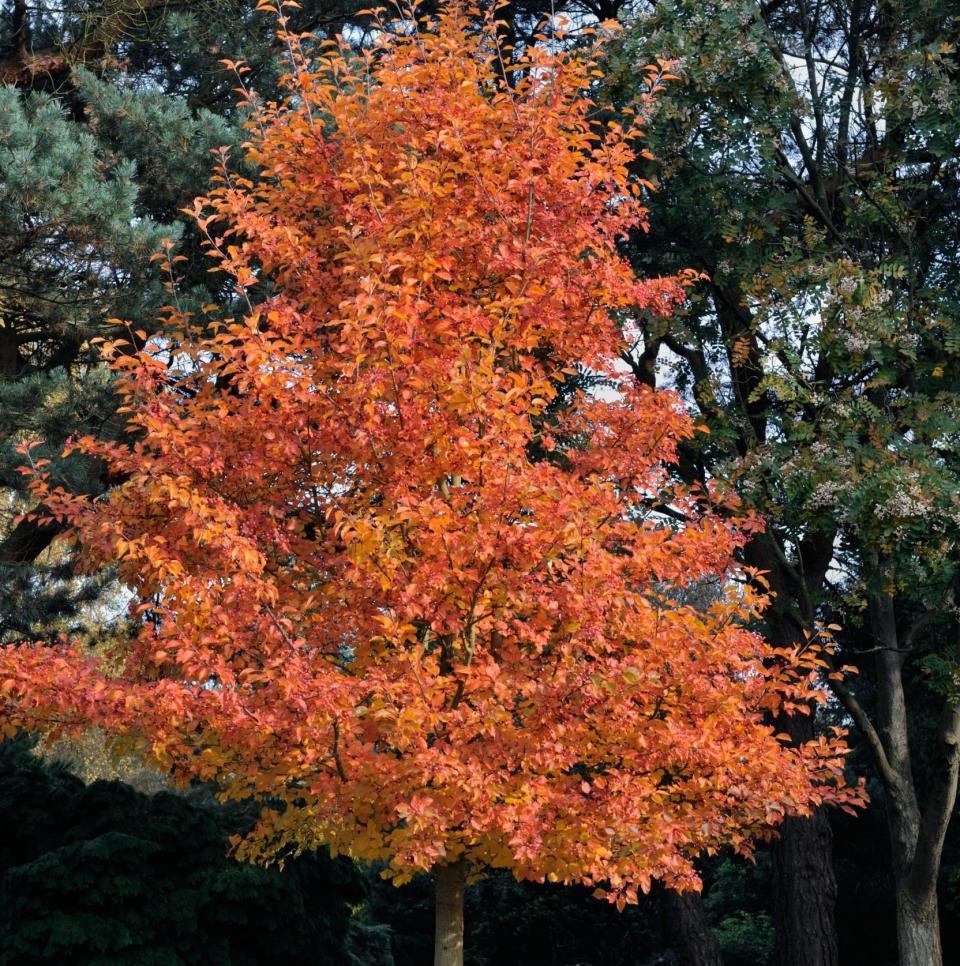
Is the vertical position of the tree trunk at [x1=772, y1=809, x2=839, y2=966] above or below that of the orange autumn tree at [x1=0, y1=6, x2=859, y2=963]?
below

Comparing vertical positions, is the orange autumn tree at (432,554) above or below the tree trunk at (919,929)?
above

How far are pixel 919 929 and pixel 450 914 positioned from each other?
5169 millimetres

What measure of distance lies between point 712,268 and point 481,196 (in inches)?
196

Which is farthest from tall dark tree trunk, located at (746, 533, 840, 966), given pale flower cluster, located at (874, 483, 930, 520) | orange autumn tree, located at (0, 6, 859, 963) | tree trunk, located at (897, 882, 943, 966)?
orange autumn tree, located at (0, 6, 859, 963)

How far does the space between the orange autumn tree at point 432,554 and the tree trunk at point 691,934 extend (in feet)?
17.8

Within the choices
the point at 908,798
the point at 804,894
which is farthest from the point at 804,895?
the point at 908,798

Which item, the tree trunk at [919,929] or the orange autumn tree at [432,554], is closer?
the orange autumn tree at [432,554]

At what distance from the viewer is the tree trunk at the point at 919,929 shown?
10.2m

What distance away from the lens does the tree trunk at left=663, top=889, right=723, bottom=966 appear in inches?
497

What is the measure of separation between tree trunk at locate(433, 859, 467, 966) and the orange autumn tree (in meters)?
0.03

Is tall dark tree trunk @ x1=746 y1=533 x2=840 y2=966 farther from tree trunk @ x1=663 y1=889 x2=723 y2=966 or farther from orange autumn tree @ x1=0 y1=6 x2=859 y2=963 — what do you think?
orange autumn tree @ x1=0 y1=6 x2=859 y2=963

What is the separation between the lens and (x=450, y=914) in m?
7.66

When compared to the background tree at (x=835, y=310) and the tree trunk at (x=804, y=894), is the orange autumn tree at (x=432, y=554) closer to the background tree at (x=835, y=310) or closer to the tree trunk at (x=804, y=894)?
the background tree at (x=835, y=310)

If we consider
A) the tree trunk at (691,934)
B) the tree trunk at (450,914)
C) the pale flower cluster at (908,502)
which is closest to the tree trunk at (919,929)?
the tree trunk at (691,934)
